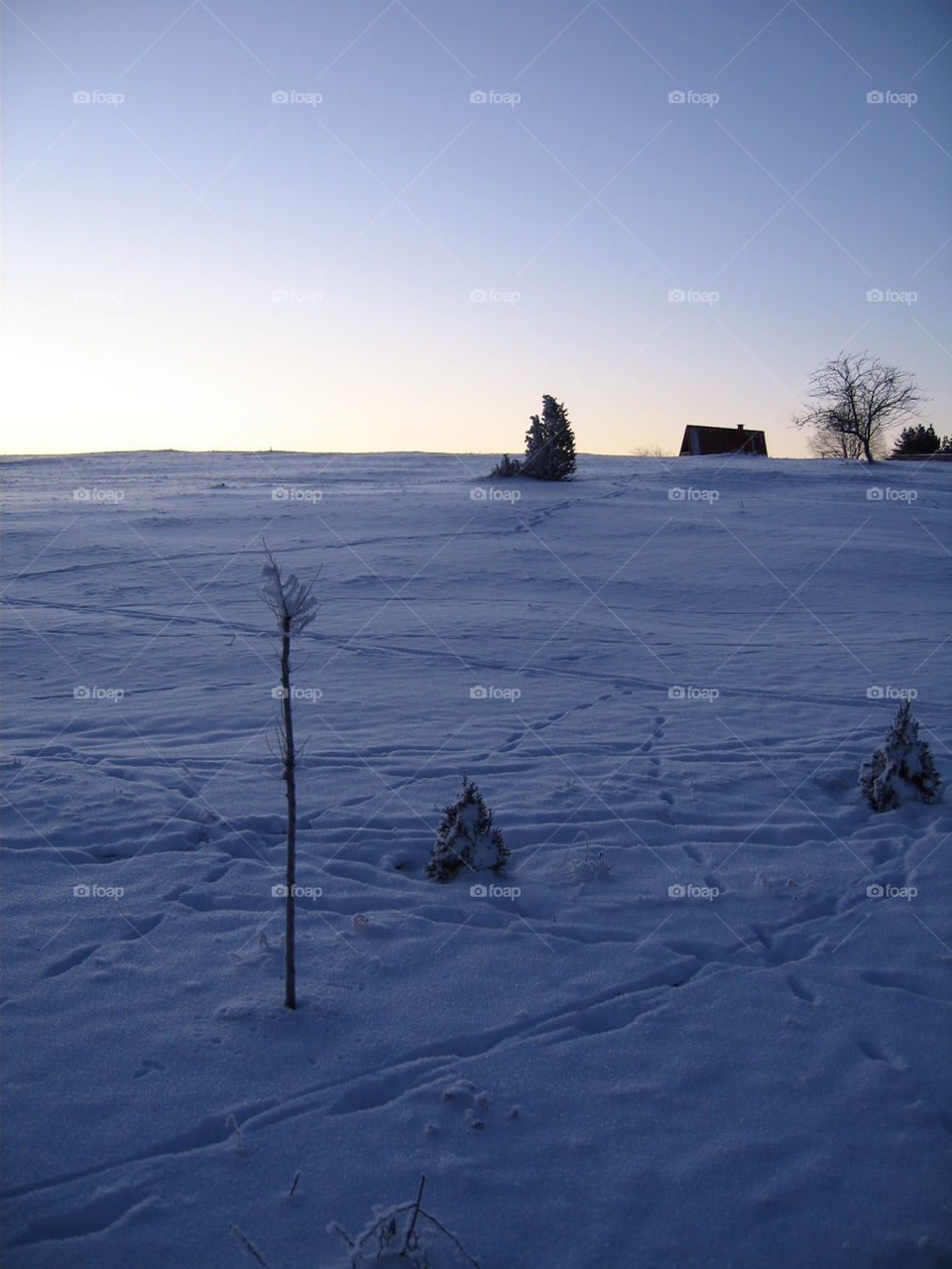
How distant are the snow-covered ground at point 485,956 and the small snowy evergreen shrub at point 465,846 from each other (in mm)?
147

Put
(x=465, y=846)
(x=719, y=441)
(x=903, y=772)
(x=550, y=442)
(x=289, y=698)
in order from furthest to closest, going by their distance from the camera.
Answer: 1. (x=719, y=441)
2. (x=550, y=442)
3. (x=903, y=772)
4. (x=465, y=846)
5. (x=289, y=698)

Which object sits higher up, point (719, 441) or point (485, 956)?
point (719, 441)

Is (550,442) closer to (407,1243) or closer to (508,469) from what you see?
(508,469)

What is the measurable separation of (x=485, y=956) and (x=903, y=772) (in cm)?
356

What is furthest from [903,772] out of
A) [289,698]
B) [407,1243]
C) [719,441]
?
[719,441]

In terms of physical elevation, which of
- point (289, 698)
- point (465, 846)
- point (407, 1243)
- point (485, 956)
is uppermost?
point (289, 698)

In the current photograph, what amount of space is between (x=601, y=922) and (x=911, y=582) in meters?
12.0

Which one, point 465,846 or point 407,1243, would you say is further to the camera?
point 465,846

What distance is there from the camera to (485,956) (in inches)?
176

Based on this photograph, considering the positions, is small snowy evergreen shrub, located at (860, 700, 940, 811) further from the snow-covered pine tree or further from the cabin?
the cabin

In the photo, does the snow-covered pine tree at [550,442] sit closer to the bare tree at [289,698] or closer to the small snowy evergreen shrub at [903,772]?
the small snowy evergreen shrub at [903,772]

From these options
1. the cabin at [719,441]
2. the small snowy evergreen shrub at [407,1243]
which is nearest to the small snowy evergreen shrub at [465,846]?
the small snowy evergreen shrub at [407,1243]

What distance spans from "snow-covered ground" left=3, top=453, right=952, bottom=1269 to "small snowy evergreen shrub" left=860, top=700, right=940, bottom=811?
0.15 m

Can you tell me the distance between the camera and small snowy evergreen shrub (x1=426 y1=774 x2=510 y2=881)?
521 cm
